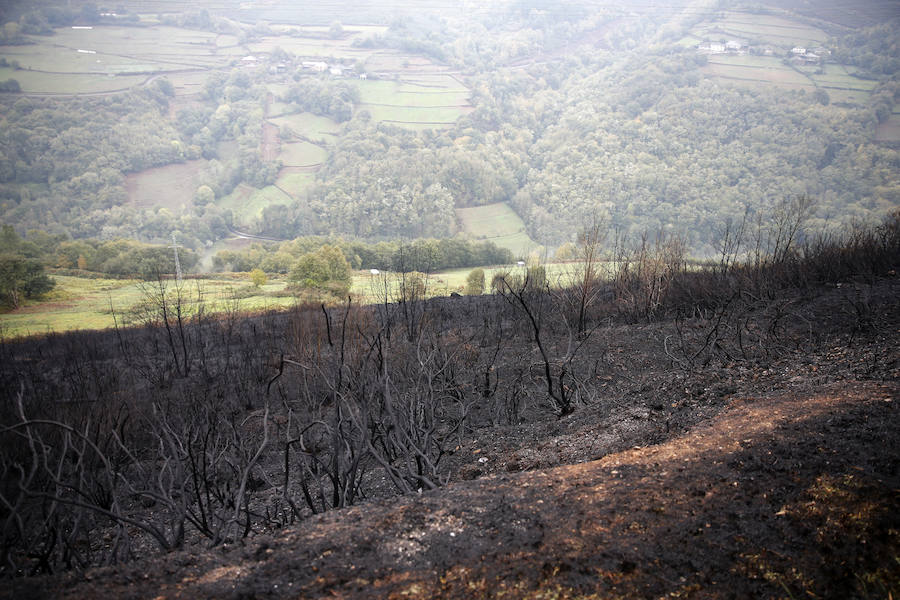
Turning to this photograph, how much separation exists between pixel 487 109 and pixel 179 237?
63.3 meters

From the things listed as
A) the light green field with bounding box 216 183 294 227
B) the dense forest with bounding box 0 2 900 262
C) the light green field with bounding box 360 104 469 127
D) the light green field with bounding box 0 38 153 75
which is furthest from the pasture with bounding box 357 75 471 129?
the light green field with bounding box 0 38 153 75

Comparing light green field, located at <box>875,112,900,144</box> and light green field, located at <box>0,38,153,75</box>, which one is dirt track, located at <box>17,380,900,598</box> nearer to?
light green field, located at <box>875,112,900,144</box>

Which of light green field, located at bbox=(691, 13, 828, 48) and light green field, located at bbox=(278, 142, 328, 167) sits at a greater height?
light green field, located at bbox=(691, 13, 828, 48)

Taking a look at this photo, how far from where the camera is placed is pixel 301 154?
86.5 m

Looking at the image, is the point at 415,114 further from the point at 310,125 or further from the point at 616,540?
the point at 616,540

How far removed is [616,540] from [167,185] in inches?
3773

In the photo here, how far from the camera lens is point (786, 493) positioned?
2.97m

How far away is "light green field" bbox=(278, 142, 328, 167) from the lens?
84438 millimetres

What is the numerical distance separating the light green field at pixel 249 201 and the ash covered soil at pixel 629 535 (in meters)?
76.0

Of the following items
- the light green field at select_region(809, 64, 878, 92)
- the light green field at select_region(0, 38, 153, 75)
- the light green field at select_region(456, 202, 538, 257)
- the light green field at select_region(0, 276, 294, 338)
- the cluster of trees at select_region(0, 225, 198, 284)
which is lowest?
the light green field at select_region(456, 202, 538, 257)

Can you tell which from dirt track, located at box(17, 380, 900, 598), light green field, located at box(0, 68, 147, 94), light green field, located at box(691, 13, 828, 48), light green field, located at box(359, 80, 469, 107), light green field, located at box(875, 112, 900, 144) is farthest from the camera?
light green field, located at box(359, 80, 469, 107)

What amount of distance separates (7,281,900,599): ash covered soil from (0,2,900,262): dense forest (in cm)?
5630

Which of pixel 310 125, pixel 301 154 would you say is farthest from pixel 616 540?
pixel 310 125

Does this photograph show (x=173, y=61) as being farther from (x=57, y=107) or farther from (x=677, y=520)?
(x=677, y=520)
